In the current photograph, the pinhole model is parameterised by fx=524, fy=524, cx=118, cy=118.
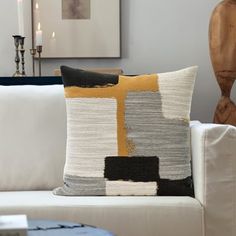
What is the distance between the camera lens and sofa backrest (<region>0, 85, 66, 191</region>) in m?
2.16

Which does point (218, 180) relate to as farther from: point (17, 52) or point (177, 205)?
point (17, 52)

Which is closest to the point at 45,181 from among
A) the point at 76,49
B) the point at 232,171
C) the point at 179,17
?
the point at 232,171

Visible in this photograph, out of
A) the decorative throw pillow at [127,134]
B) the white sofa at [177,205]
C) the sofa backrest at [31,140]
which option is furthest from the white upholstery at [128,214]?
the sofa backrest at [31,140]

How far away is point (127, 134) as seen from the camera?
2.02 metres

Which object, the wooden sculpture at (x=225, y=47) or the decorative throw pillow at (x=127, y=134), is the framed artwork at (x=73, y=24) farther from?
the decorative throw pillow at (x=127, y=134)

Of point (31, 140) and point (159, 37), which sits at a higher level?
point (159, 37)

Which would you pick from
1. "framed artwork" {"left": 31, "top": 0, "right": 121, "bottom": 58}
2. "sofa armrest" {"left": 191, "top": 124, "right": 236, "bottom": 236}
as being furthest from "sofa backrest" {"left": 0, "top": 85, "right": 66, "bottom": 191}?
"framed artwork" {"left": 31, "top": 0, "right": 121, "bottom": 58}

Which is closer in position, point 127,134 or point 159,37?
point 127,134

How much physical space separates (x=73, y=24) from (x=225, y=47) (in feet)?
3.14

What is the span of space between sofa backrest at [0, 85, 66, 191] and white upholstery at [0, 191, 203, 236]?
0.40 meters

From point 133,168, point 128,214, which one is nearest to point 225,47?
point 133,168

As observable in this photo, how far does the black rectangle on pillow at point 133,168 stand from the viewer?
6.46ft

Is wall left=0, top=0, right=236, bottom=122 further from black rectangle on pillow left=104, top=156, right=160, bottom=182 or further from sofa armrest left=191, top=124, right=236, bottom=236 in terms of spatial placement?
sofa armrest left=191, top=124, right=236, bottom=236

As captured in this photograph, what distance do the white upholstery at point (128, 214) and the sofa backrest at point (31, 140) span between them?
1.30 ft
